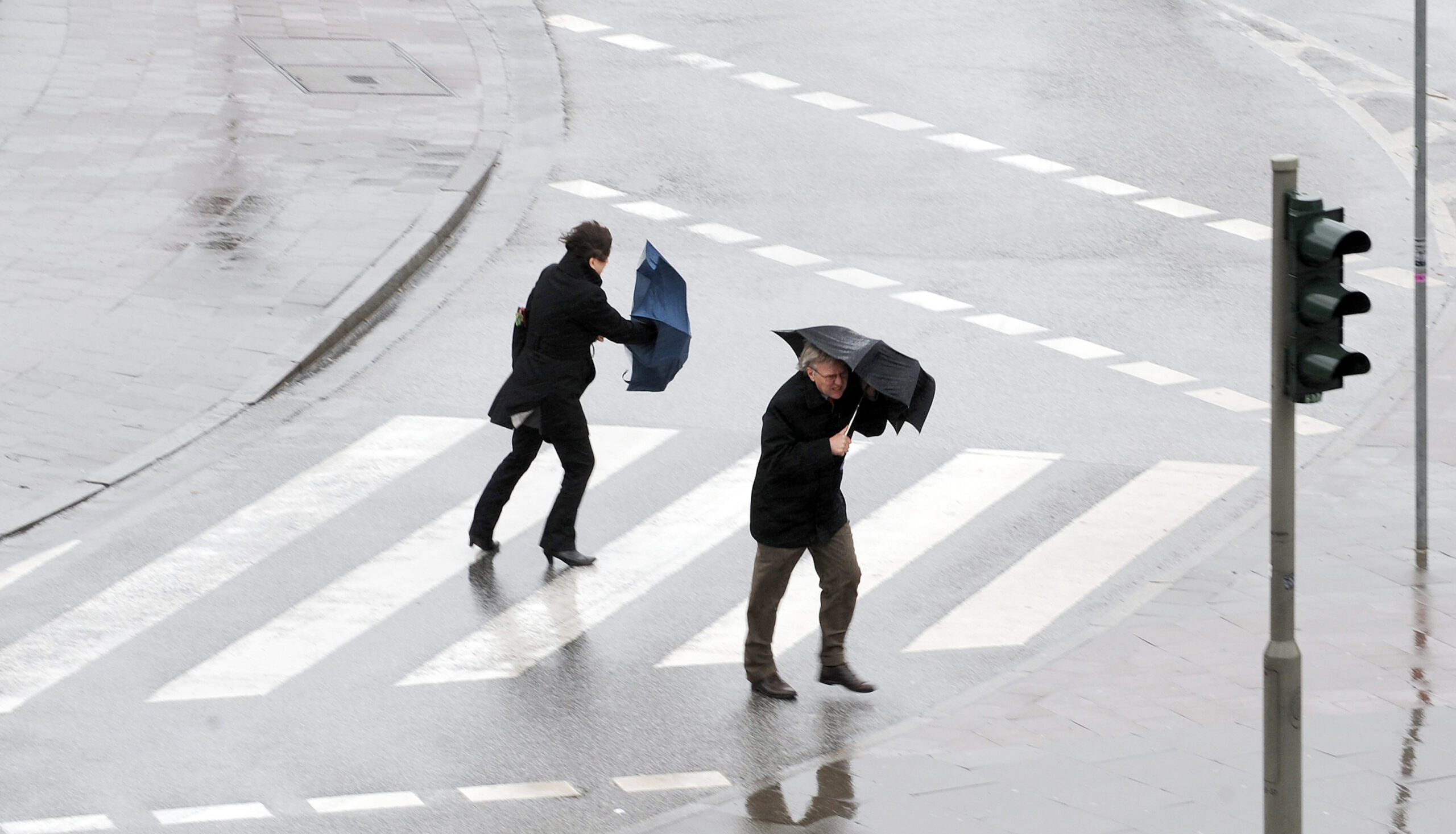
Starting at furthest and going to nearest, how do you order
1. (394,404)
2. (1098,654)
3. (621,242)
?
1. (621,242)
2. (394,404)
3. (1098,654)

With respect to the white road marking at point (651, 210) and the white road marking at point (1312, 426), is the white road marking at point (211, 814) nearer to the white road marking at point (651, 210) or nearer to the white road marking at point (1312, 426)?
the white road marking at point (1312, 426)

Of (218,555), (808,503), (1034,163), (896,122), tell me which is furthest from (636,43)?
(808,503)

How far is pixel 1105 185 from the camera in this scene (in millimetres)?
18125

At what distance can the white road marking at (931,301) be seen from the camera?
50.1 ft

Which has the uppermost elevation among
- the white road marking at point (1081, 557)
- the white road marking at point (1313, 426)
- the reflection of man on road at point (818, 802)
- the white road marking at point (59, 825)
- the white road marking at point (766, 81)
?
the white road marking at point (766, 81)

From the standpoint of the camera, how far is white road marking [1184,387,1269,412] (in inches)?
534

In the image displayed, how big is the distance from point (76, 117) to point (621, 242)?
6.78 meters

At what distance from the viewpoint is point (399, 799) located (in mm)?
Result: 8555

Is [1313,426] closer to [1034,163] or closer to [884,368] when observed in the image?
[884,368]

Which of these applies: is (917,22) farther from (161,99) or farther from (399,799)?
(399,799)

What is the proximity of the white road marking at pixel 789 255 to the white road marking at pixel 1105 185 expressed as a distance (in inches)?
129

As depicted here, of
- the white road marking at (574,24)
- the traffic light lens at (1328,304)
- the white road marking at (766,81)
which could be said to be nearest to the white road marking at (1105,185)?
the white road marking at (766,81)

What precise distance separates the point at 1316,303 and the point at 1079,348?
771 centimetres

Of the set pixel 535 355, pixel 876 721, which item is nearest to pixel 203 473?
pixel 535 355
